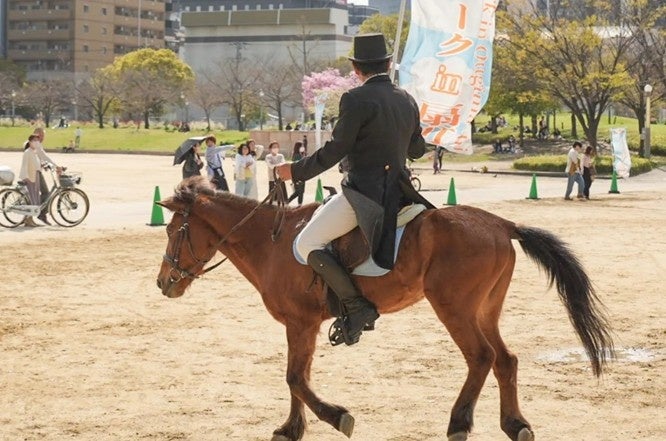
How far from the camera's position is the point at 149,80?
89125 mm

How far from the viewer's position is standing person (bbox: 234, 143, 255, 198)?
22422mm

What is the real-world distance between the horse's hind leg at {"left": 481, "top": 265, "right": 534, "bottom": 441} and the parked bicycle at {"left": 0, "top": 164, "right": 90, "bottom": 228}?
15.3 metres

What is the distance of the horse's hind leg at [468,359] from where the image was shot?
236 inches

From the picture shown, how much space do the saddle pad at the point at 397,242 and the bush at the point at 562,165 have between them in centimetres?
3677

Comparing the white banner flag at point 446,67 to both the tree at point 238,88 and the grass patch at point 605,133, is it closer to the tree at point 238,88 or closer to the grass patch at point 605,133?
the grass patch at point 605,133

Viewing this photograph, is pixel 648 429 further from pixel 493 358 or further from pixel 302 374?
pixel 302 374

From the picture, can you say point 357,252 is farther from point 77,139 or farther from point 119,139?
point 119,139

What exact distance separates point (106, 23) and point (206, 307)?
120 meters

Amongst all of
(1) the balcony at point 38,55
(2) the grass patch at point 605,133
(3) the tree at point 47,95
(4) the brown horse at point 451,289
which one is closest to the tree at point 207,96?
(3) the tree at point 47,95

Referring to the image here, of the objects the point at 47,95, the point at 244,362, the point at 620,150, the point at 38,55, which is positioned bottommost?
the point at 244,362

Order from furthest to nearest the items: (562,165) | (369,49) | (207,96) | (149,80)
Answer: (207,96) < (149,80) < (562,165) < (369,49)

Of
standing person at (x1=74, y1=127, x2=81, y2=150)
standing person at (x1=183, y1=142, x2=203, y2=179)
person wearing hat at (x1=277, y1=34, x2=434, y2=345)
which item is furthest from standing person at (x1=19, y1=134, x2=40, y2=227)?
standing person at (x1=74, y1=127, x2=81, y2=150)

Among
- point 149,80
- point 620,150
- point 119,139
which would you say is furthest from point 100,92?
point 620,150

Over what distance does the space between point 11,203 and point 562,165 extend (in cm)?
2819
